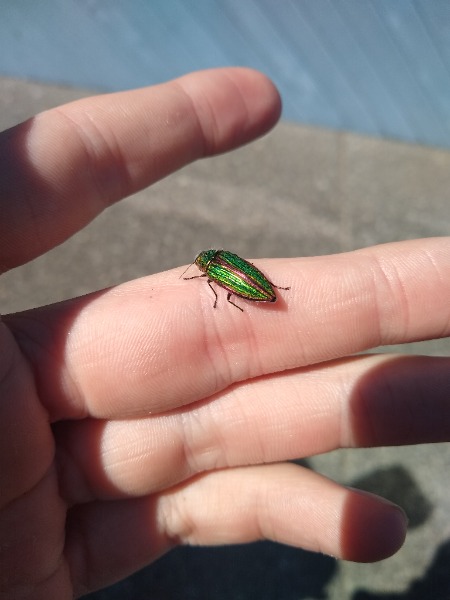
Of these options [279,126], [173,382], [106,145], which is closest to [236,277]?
[173,382]

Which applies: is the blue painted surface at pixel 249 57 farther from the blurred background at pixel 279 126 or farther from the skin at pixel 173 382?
the skin at pixel 173 382

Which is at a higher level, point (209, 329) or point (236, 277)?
point (236, 277)

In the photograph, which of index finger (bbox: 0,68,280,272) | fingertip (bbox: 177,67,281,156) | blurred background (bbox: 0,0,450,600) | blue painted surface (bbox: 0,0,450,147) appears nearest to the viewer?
index finger (bbox: 0,68,280,272)

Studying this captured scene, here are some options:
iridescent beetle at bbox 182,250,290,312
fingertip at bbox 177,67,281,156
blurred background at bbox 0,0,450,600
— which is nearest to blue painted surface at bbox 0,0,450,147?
blurred background at bbox 0,0,450,600

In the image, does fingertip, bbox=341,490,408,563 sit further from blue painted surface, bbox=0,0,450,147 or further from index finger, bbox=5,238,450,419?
blue painted surface, bbox=0,0,450,147

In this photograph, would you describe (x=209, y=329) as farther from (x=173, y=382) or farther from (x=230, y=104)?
(x=230, y=104)

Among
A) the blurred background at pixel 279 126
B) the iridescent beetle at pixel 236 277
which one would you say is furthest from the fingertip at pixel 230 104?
the blurred background at pixel 279 126
